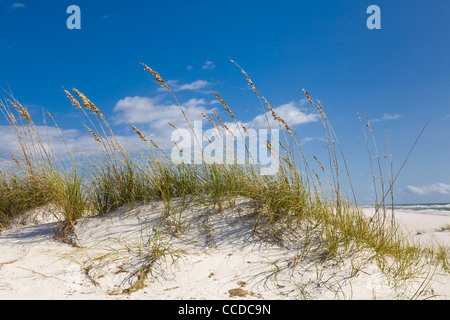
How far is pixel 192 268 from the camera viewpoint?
2.90 metres

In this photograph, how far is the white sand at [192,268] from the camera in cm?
260

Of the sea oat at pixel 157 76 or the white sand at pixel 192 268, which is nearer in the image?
the white sand at pixel 192 268

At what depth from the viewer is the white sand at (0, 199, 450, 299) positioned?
8.53 feet

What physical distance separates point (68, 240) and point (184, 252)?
1599 mm

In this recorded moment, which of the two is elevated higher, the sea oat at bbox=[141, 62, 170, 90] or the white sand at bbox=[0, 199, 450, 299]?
the sea oat at bbox=[141, 62, 170, 90]

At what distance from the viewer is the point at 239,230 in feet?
11.5

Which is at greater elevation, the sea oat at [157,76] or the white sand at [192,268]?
the sea oat at [157,76]

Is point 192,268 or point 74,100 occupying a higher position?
point 74,100

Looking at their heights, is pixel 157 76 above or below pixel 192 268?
above

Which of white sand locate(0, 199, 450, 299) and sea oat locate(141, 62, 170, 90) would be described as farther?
sea oat locate(141, 62, 170, 90)

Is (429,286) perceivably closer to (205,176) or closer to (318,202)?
(318,202)

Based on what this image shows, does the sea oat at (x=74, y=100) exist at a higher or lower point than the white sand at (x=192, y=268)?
higher

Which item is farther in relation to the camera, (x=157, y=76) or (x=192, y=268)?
(x=157, y=76)
